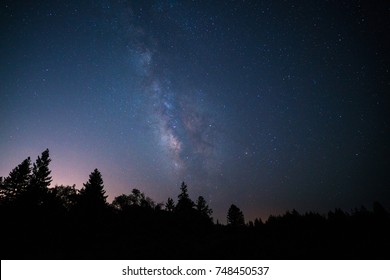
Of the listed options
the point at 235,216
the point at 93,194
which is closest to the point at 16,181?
the point at 93,194

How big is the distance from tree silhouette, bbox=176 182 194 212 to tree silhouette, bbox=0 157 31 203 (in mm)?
32863

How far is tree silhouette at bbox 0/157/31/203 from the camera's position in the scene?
136 feet

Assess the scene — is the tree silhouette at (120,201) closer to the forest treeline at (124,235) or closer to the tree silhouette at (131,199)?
the tree silhouette at (131,199)

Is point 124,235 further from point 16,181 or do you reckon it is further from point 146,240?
point 16,181

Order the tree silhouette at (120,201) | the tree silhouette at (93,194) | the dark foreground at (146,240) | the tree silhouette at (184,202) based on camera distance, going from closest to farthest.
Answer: the dark foreground at (146,240) → the tree silhouette at (93,194) → the tree silhouette at (184,202) → the tree silhouette at (120,201)

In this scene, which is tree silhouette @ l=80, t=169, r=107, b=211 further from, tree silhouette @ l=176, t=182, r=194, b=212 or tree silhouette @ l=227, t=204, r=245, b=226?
tree silhouette @ l=227, t=204, r=245, b=226

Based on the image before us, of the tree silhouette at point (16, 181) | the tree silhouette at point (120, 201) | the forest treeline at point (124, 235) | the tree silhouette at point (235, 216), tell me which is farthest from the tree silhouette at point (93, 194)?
the tree silhouette at point (235, 216)

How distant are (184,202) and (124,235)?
96.5ft

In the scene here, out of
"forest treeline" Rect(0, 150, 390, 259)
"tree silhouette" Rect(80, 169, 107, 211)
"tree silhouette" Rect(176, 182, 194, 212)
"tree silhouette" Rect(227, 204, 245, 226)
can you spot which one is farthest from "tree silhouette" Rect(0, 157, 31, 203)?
"tree silhouette" Rect(227, 204, 245, 226)

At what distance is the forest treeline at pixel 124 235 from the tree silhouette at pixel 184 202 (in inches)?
14.8

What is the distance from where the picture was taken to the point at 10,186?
41.5m

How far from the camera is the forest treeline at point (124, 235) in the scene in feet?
54.5

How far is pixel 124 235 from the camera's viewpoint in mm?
29422
